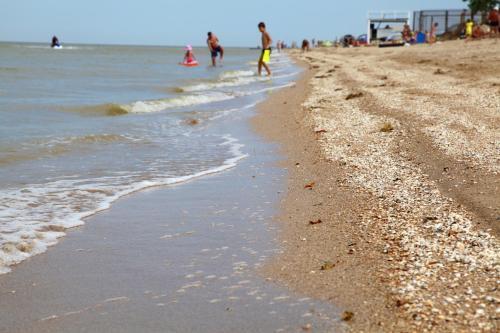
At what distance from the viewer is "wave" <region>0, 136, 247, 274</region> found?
135 inches

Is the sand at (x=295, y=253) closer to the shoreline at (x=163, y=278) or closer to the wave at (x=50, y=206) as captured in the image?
the shoreline at (x=163, y=278)

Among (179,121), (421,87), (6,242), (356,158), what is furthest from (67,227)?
(421,87)

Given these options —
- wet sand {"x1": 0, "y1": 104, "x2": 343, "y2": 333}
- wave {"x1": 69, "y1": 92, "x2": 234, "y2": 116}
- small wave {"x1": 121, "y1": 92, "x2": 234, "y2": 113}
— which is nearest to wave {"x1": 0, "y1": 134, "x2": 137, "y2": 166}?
wet sand {"x1": 0, "y1": 104, "x2": 343, "y2": 333}

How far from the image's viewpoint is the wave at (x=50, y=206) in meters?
3.43

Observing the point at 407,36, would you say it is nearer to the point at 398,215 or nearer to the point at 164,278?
the point at 398,215

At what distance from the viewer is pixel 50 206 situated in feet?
14.2

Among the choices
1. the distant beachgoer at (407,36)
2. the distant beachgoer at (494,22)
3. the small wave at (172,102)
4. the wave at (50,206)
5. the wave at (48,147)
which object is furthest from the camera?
the distant beachgoer at (407,36)

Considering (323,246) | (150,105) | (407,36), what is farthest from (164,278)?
(407,36)

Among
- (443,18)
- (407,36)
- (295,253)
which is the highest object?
(443,18)

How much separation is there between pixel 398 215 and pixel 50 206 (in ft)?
8.18

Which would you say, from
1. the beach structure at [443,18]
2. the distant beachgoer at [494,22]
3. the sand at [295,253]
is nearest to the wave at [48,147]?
the sand at [295,253]

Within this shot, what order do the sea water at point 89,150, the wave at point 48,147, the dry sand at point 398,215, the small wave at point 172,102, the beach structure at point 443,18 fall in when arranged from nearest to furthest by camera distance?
the dry sand at point 398,215
the sea water at point 89,150
the wave at point 48,147
the small wave at point 172,102
the beach structure at point 443,18

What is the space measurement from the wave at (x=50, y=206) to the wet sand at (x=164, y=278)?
12 cm

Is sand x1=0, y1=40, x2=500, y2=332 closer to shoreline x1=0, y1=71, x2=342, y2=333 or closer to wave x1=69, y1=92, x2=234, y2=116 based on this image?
shoreline x1=0, y1=71, x2=342, y2=333
